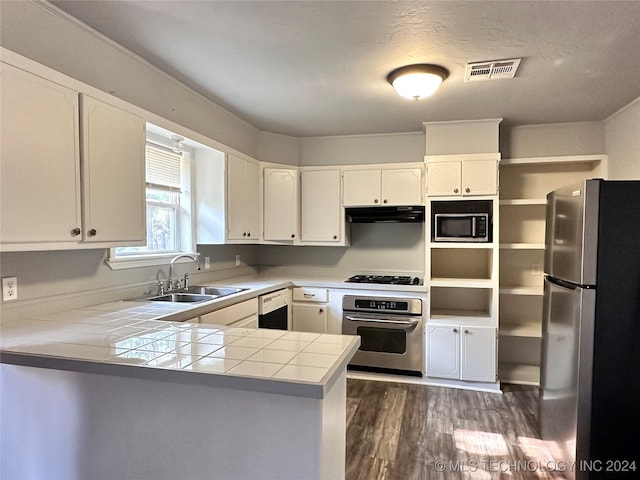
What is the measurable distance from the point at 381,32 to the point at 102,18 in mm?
1394

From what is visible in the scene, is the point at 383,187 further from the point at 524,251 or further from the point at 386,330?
the point at 524,251

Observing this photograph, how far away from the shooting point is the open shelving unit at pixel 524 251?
3730 millimetres

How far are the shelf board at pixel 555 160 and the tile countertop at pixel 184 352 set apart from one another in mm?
2888

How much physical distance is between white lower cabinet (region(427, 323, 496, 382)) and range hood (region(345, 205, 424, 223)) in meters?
1.05

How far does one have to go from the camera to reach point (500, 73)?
2.45 metres

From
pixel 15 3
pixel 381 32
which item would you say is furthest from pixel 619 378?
pixel 15 3

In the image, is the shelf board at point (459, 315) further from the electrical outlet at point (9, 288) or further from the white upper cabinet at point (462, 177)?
the electrical outlet at point (9, 288)

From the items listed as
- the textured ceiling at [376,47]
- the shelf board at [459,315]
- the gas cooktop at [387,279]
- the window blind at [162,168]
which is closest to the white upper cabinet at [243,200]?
the window blind at [162,168]

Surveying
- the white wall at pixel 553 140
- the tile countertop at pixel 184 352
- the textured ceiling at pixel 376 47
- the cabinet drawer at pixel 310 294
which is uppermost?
the textured ceiling at pixel 376 47

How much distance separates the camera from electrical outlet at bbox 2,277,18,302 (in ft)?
5.68

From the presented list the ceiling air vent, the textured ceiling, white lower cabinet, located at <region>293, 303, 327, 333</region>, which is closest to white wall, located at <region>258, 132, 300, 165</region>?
the textured ceiling

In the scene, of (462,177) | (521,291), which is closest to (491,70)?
(462,177)

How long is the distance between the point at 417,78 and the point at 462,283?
189 cm

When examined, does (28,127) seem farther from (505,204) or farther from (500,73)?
(505,204)
